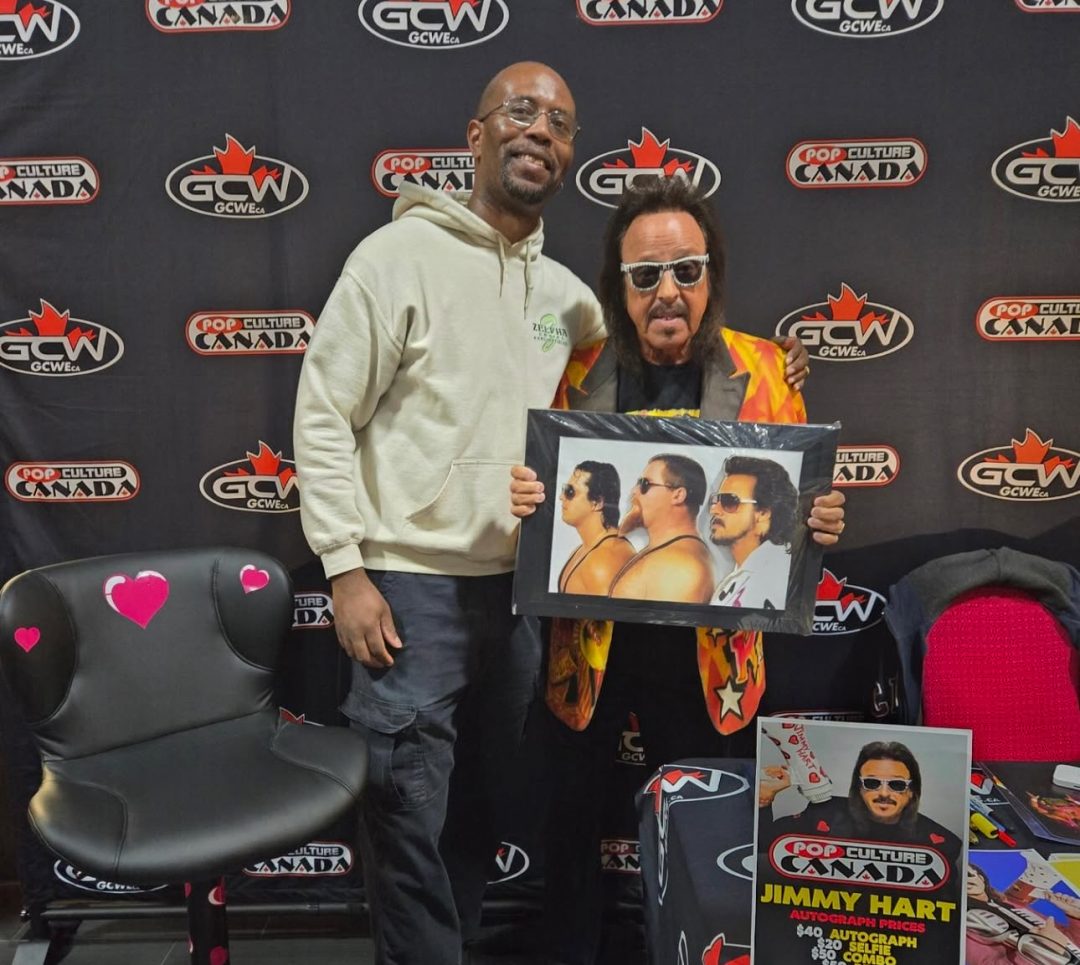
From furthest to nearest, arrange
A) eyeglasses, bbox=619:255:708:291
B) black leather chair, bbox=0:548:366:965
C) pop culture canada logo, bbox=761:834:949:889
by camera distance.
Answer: eyeglasses, bbox=619:255:708:291, black leather chair, bbox=0:548:366:965, pop culture canada logo, bbox=761:834:949:889

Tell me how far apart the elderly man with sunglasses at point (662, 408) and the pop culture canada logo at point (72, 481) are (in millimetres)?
1194

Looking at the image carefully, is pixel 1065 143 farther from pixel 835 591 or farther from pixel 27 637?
pixel 27 637

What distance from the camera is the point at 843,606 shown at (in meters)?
2.21

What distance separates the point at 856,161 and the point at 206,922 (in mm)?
2232

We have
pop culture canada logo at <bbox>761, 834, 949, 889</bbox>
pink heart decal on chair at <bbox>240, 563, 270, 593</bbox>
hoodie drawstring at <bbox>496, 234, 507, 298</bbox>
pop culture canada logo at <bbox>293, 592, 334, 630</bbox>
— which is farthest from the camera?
pop culture canada logo at <bbox>293, 592, 334, 630</bbox>

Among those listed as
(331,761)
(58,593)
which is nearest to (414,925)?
(331,761)

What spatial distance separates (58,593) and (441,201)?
1.11 meters

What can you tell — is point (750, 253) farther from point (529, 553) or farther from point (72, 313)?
point (72, 313)

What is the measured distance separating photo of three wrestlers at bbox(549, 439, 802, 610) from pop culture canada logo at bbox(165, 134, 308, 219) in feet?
3.51

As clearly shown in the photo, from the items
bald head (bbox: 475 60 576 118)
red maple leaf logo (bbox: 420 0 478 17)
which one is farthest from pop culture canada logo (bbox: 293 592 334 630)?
red maple leaf logo (bbox: 420 0 478 17)

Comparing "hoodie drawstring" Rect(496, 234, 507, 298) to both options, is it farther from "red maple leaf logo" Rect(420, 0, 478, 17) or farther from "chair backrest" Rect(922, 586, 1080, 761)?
"chair backrest" Rect(922, 586, 1080, 761)

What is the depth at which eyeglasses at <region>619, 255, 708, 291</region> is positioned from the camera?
60.2 inches

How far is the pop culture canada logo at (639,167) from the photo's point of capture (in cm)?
201

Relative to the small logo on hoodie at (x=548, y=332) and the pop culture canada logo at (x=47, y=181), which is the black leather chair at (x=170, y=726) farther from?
the pop culture canada logo at (x=47, y=181)
